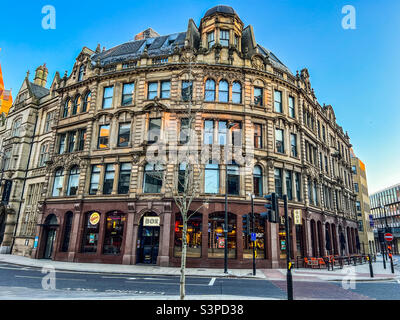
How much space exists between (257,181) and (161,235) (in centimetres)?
953

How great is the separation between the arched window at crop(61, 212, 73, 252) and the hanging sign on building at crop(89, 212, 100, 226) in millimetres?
2609

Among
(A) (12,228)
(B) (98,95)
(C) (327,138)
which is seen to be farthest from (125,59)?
(C) (327,138)

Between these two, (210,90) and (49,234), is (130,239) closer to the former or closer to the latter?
(49,234)

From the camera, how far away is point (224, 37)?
26875mm

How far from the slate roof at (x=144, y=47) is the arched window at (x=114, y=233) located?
52.9 ft

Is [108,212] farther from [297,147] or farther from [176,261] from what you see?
[297,147]

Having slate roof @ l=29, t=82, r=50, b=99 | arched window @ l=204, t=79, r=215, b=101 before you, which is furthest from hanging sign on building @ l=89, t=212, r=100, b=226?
slate roof @ l=29, t=82, r=50, b=99

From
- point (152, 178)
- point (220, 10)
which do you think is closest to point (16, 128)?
point (152, 178)

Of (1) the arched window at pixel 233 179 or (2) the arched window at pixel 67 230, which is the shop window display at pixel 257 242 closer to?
(1) the arched window at pixel 233 179

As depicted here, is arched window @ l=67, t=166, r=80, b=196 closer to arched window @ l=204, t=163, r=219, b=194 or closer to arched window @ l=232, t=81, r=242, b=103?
arched window @ l=204, t=163, r=219, b=194

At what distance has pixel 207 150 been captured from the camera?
75.5 feet

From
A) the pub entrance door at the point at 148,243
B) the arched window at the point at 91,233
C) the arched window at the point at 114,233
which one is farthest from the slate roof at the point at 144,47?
the pub entrance door at the point at 148,243

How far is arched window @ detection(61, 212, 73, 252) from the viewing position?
2459 cm
